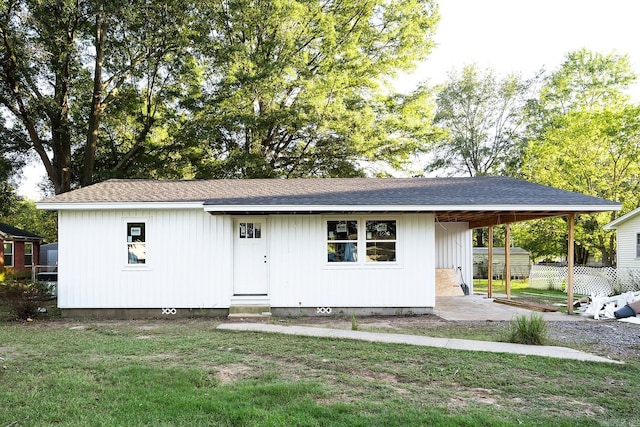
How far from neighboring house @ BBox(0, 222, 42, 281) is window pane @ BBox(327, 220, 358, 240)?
19264 mm

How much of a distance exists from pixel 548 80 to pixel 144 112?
26.4m

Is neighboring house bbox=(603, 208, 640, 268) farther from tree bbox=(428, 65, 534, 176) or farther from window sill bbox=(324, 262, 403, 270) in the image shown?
window sill bbox=(324, 262, 403, 270)

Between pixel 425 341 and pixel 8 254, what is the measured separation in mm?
24524

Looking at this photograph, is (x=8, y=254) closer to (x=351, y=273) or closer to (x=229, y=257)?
(x=229, y=257)

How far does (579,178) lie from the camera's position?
2330 centimetres

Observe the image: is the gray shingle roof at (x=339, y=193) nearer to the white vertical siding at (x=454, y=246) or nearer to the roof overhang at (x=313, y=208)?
the roof overhang at (x=313, y=208)

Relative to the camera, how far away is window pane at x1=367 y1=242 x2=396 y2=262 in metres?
11.4

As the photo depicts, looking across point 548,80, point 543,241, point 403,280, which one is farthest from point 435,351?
point 548,80

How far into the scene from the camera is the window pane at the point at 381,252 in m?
11.4

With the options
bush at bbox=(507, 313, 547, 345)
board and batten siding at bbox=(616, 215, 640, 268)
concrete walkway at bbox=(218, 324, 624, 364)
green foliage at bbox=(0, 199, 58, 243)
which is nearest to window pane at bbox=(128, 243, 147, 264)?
concrete walkway at bbox=(218, 324, 624, 364)

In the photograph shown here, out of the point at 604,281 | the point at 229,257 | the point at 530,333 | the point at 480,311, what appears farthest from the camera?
the point at 604,281

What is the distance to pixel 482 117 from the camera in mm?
33500

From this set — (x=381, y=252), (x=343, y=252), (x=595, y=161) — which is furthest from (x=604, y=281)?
(x=343, y=252)

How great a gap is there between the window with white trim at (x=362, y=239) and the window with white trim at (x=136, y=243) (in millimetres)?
4372
